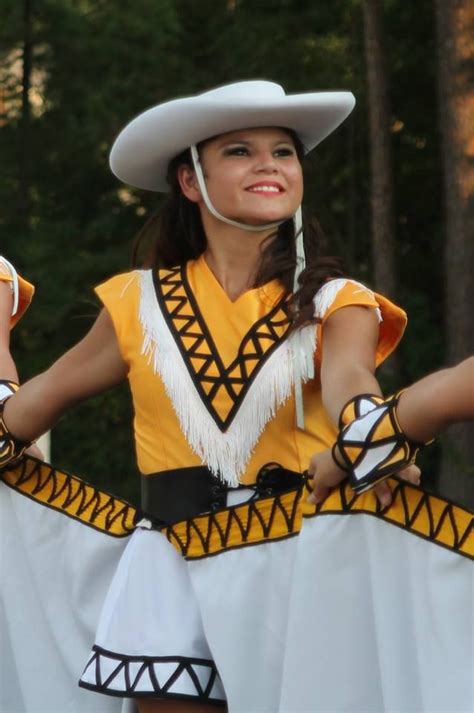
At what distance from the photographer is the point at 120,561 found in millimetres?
3582

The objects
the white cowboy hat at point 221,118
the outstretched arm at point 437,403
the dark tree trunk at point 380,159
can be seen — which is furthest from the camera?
the dark tree trunk at point 380,159

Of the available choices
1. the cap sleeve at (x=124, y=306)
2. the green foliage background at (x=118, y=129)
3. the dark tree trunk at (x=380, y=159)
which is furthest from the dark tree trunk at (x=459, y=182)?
the cap sleeve at (x=124, y=306)

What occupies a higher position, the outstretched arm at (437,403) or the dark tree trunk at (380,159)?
the dark tree trunk at (380,159)

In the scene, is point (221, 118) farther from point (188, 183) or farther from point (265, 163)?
point (188, 183)

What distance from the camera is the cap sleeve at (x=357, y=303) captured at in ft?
10.9

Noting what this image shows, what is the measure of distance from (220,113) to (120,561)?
1.01 meters

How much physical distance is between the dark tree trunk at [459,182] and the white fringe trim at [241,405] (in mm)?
5693

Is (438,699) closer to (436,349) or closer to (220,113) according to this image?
(220,113)

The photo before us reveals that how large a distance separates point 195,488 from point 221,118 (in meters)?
0.79

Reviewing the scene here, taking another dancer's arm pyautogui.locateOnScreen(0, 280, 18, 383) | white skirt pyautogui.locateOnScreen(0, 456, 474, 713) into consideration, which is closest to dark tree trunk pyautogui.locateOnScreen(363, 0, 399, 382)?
another dancer's arm pyautogui.locateOnScreen(0, 280, 18, 383)

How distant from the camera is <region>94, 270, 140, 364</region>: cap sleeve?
11.6 feet

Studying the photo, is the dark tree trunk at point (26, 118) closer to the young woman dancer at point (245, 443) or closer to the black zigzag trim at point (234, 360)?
the young woman dancer at point (245, 443)

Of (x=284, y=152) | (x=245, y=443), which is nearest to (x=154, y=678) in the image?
(x=245, y=443)

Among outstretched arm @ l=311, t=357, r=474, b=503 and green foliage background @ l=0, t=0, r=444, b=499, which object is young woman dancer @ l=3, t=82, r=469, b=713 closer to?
outstretched arm @ l=311, t=357, r=474, b=503
